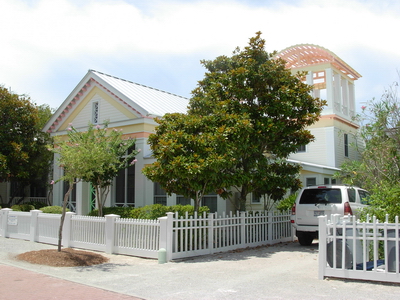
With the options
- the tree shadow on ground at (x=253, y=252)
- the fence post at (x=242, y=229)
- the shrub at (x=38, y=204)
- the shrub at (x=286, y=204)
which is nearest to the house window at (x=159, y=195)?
the shrub at (x=286, y=204)

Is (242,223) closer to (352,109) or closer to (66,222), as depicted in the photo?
(66,222)

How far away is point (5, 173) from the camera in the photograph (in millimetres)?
21516

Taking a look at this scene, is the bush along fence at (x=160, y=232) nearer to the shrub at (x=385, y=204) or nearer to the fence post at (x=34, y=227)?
the fence post at (x=34, y=227)

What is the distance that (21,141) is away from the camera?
2261 cm

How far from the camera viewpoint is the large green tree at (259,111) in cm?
1252

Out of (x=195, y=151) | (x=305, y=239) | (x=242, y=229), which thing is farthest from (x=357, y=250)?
(x=305, y=239)

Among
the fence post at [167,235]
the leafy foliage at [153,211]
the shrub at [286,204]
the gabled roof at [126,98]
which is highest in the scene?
the gabled roof at [126,98]

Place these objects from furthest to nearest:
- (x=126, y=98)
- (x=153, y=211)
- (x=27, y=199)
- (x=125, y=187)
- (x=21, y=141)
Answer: (x=27, y=199) → (x=21, y=141) → (x=125, y=187) → (x=126, y=98) → (x=153, y=211)

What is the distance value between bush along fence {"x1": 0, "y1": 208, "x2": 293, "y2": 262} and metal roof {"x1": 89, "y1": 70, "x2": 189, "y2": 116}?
6284 mm

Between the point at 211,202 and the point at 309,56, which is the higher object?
the point at 309,56

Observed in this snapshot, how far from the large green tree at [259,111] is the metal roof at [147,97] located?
4.74 metres

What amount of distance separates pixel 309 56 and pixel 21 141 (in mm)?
16525

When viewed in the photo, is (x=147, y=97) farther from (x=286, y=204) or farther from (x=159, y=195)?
(x=286, y=204)

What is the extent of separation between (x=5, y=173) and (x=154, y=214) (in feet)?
37.0
